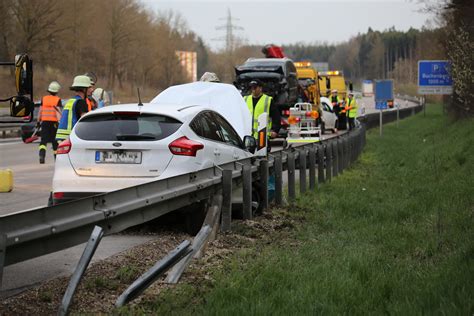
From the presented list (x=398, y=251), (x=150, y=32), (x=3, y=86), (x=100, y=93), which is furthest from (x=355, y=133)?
(x=150, y=32)

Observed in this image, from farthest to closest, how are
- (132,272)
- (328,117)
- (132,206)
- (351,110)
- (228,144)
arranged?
(351,110), (328,117), (228,144), (132,272), (132,206)

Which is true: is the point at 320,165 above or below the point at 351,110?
above

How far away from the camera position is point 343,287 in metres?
6.86

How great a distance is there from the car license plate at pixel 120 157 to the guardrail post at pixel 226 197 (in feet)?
3.03

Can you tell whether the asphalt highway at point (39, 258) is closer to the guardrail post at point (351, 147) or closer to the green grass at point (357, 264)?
the green grass at point (357, 264)

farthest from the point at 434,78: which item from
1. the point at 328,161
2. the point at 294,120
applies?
the point at 328,161

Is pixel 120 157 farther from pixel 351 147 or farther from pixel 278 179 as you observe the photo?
pixel 351 147

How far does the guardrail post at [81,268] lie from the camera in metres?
5.85

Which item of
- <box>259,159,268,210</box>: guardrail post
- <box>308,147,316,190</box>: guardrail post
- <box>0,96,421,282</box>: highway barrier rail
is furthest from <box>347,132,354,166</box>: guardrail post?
<box>259,159,268,210</box>: guardrail post

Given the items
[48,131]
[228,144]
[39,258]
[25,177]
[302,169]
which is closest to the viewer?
[39,258]

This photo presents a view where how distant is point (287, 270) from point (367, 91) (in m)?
125

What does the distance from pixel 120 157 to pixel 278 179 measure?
349cm

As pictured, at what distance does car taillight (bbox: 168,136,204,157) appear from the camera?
385 inches

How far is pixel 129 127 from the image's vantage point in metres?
9.90
